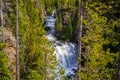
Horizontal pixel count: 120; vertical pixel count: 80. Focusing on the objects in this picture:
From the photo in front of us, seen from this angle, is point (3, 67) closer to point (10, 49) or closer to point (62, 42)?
point (10, 49)

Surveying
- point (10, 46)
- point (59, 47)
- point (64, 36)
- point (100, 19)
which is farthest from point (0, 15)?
point (100, 19)

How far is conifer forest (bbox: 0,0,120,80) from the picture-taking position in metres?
12.5

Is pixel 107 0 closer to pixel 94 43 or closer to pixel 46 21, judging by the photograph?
pixel 94 43

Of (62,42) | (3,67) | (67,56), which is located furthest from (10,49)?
(62,42)

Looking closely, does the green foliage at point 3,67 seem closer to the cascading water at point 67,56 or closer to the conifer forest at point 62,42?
the conifer forest at point 62,42

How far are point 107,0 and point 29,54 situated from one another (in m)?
21.3

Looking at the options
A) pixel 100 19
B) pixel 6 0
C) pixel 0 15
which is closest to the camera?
pixel 100 19

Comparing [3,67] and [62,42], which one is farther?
[62,42]

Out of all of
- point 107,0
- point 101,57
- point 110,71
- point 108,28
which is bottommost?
point 110,71

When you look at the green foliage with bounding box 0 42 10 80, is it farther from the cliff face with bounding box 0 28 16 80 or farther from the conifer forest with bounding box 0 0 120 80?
the cliff face with bounding box 0 28 16 80

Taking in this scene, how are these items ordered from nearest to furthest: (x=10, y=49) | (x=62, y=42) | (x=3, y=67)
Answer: (x=3, y=67) → (x=10, y=49) → (x=62, y=42)

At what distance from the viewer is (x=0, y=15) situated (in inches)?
1332

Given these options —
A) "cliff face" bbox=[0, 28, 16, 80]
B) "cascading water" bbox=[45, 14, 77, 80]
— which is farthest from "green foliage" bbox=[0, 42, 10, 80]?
"cascading water" bbox=[45, 14, 77, 80]

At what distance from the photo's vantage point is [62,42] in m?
48.4
